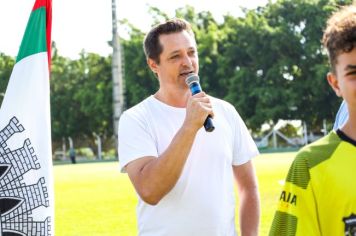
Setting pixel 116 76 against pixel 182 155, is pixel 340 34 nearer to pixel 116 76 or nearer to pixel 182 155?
pixel 182 155

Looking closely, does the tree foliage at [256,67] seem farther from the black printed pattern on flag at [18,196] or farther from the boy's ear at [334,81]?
the boy's ear at [334,81]

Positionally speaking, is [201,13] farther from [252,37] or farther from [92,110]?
[92,110]

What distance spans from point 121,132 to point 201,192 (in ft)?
1.71

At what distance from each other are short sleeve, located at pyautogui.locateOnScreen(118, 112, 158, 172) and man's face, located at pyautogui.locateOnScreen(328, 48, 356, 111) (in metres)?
1.37

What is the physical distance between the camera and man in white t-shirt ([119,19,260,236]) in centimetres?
344

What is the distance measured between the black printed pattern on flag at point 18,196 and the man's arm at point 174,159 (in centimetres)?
92

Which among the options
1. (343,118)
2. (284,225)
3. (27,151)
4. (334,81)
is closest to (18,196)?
(27,151)

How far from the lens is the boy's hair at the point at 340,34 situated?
7.99 feet

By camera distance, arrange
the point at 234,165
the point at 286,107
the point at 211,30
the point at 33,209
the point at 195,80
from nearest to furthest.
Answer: the point at 195,80 < the point at 234,165 < the point at 33,209 < the point at 286,107 < the point at 211,30

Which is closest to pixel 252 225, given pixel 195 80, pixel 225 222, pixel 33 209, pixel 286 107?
pixel 225 222

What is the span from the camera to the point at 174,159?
339 centimetres

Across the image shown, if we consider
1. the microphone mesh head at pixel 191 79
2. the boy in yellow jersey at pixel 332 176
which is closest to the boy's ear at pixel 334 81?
the boy in yellow jersey at pixel 332 176

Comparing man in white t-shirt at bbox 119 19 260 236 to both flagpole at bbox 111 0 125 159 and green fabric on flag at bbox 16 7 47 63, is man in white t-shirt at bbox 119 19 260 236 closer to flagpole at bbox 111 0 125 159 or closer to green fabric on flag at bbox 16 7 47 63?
green fabric on flag at bbox 16 7 47 63

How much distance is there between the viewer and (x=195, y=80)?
3.58 metres
